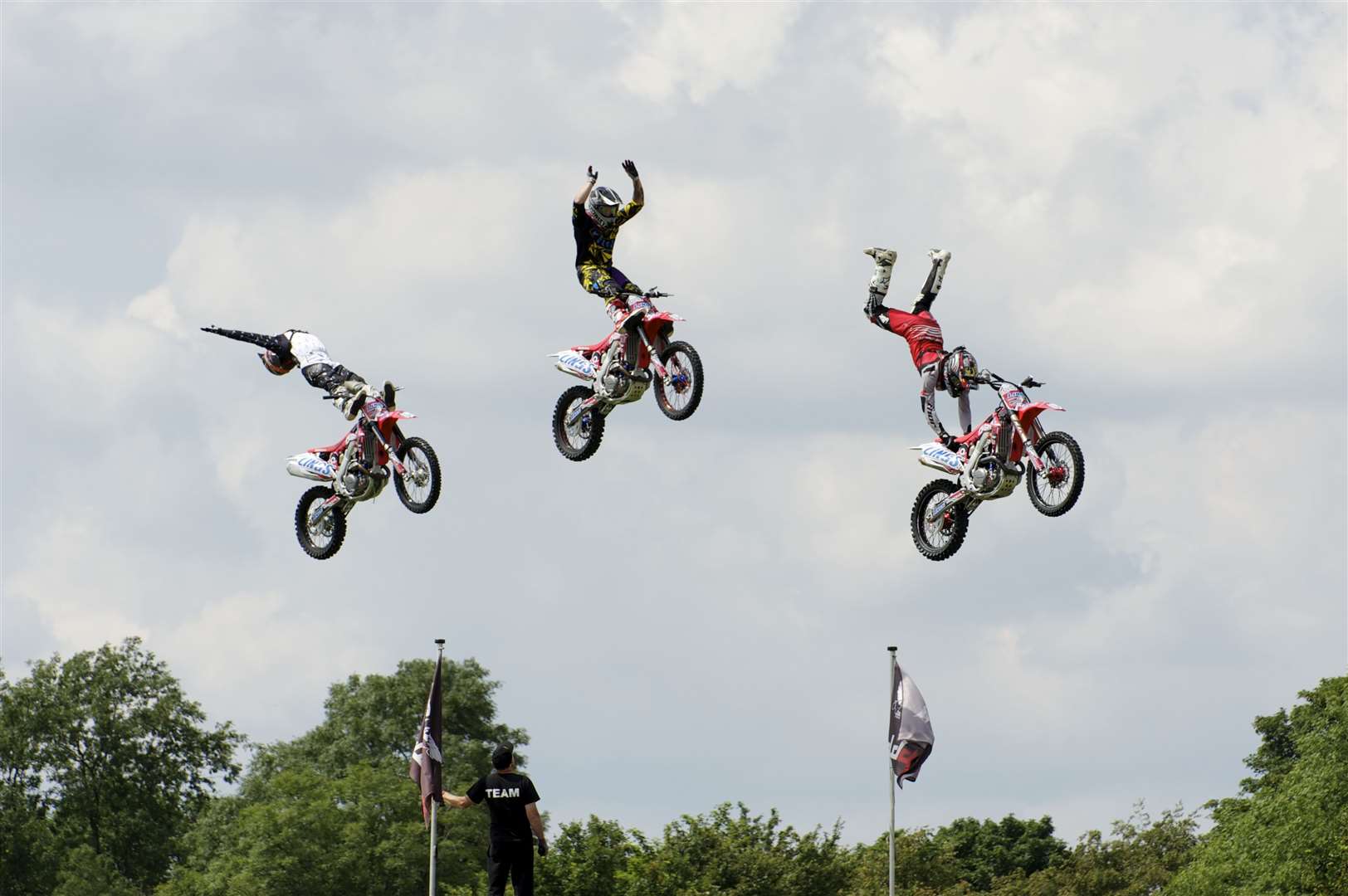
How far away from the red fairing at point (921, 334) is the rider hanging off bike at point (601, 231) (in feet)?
16.1

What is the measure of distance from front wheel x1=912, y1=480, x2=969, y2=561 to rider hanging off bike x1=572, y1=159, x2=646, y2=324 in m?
6.57

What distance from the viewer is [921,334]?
163ft

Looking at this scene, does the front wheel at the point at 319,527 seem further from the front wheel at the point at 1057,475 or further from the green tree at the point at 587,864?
the green tree at the point at 587,864

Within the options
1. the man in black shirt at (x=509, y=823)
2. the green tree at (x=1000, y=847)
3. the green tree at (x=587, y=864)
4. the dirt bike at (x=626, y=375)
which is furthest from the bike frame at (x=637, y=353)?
the green tree at (x=1000, y=847)

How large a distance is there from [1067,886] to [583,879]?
3989 cm

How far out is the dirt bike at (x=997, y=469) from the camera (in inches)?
1811

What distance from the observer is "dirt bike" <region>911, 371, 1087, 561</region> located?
151 feet

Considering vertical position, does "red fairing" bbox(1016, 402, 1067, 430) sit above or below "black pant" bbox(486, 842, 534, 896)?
above

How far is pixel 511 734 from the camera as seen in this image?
129m

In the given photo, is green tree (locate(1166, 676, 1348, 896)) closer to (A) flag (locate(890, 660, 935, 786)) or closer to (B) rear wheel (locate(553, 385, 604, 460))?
(A) flag (locate(890, 660, 935, 786))

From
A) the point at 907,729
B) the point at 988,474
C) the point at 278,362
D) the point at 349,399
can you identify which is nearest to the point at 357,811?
the point at 907,729

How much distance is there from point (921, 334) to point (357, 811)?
72612 millimetres

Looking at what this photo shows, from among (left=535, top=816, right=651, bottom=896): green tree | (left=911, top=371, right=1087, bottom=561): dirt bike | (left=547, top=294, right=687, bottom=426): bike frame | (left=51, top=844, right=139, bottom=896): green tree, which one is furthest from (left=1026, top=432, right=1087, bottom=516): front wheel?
(left=51, top=844, right=139, bottom=896): green tree

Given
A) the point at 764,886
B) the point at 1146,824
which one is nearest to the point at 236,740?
the point at 764,886
